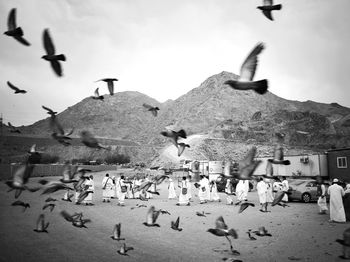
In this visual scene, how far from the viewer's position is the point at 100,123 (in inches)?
7584

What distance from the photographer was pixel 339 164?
92.7ft

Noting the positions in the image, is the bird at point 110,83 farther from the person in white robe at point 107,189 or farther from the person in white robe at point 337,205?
the person in white robe at point 107,189

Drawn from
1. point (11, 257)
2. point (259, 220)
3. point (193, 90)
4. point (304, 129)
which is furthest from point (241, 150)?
point (193, 90)

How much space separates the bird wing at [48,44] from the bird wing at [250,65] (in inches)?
116

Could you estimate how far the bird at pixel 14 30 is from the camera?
15.1 feet

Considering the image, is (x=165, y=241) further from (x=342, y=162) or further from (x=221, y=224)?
(x=342, y=162)

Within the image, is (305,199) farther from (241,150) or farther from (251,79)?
(241,150)

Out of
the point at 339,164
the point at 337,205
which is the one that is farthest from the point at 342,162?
the point at 337,205

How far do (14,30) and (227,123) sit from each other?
298 feet

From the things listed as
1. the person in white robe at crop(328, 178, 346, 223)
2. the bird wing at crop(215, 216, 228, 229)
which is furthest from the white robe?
the bird wing at crop(215, 216, 228, 229)

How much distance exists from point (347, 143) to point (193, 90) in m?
114

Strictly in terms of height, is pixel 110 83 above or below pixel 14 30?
below

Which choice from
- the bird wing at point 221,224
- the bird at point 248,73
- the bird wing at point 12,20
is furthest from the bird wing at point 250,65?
the bird wing at point 12,20

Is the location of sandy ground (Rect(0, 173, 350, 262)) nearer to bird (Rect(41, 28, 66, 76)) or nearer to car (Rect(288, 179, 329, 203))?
bird (Rect(41, 28, 66, 76))
